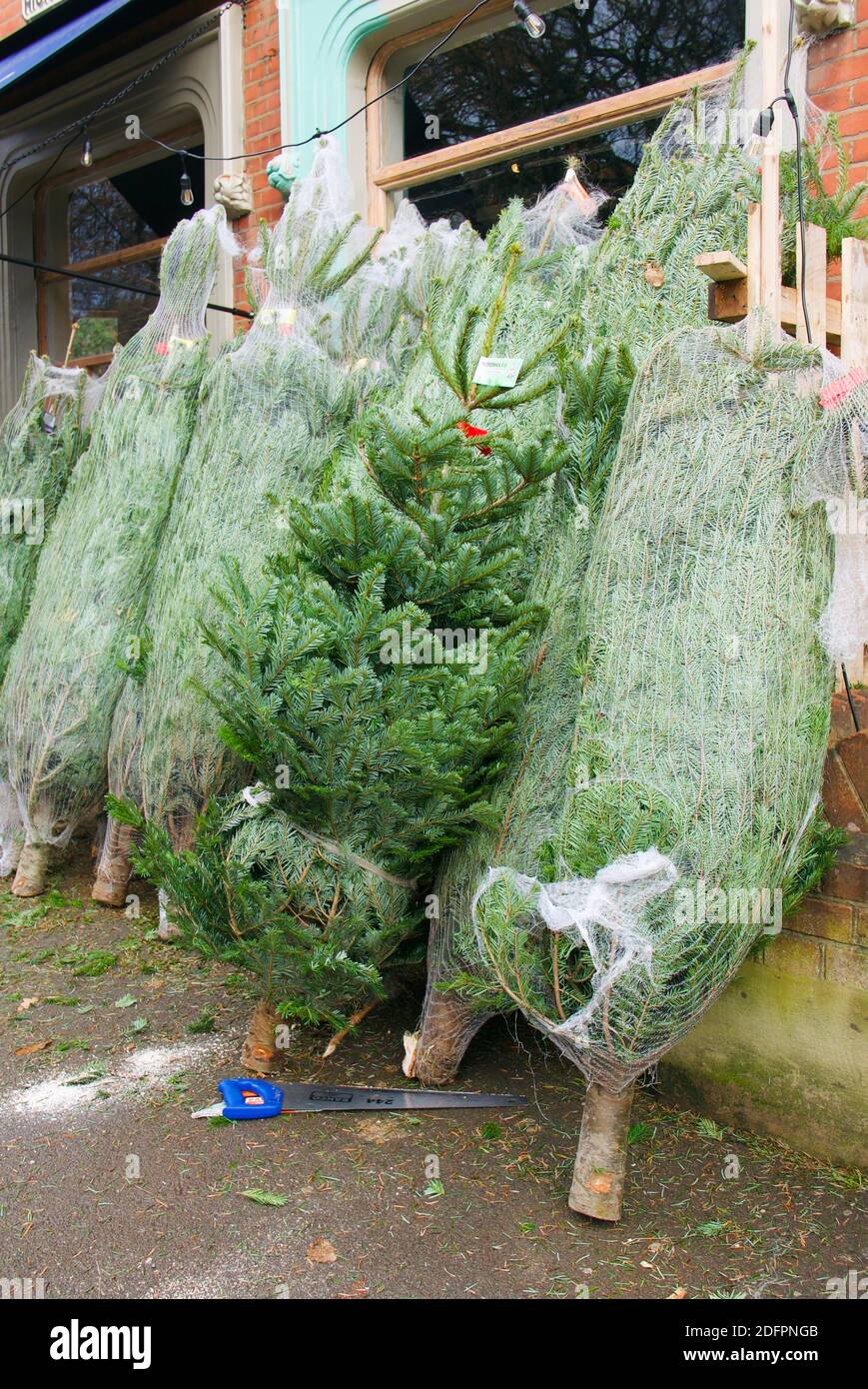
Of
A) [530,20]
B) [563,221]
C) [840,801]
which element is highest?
[530,20]

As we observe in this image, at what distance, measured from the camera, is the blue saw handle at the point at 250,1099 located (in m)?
3.17

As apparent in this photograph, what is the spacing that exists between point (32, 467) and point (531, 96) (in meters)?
3.22

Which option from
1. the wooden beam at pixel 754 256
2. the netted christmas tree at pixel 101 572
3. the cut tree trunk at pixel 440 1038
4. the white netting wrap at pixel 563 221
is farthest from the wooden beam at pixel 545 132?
the cut tree trunk at pixel 440 1038

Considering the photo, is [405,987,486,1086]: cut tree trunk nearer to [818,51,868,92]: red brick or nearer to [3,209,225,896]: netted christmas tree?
[3,209,225,896]: netted christmas tree

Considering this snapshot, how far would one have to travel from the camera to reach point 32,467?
5.79 m

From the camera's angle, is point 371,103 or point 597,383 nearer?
point 597,383

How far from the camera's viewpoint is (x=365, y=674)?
2848 millimetres

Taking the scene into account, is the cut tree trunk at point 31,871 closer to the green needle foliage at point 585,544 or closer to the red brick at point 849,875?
the green needle foliage at point 585,544

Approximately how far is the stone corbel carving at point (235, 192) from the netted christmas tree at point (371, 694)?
401 centimetres

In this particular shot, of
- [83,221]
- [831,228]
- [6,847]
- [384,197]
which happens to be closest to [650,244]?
[831,228]

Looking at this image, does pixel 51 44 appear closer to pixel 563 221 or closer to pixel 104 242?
pixel 104 242

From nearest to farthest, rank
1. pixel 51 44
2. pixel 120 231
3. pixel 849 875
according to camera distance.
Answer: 1. pixel 849 875
2. pixel 51 44
3. pixel 120 231

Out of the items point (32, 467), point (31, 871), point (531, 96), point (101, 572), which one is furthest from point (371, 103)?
point (31, 871)

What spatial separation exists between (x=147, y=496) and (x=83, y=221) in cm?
592
